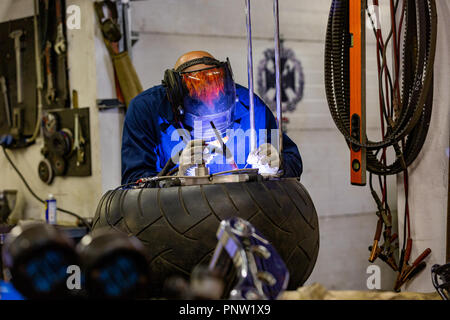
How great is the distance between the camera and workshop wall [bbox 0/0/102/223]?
3.37 m

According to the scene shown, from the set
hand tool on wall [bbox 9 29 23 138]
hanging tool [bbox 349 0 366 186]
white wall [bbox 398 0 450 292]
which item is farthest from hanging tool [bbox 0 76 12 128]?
white wall [bbox 398 0 450 292]

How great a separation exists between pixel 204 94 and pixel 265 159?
421 millimetres

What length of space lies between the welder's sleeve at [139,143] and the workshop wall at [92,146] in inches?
59.3

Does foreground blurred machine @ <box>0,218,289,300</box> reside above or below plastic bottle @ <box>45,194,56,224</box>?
above

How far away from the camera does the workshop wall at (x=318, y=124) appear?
12.3 ft

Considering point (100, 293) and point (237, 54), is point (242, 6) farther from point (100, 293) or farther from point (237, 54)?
point (100, 293)

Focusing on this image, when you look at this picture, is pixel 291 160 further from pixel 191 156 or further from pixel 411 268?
pixel 411 268

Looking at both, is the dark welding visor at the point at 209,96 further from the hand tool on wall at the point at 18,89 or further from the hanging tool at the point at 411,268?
the hand tool on wall at the point at 18,89

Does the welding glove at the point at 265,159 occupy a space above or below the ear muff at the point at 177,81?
below

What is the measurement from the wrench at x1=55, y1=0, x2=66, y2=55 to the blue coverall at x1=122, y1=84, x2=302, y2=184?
1808mm

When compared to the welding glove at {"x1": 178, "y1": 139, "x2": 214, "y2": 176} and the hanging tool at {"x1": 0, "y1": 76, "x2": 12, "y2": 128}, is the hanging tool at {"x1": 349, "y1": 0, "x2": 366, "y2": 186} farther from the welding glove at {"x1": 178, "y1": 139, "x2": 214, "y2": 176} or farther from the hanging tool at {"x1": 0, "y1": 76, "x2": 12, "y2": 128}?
the hanging tool at {"x1": 0, "y1": 76, "x2": 12, "y2": 128}

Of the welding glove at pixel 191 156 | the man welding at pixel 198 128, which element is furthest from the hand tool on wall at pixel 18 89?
the welding glove at pixel 191 156
